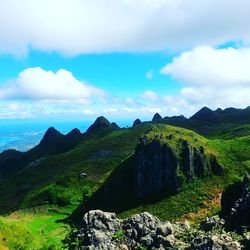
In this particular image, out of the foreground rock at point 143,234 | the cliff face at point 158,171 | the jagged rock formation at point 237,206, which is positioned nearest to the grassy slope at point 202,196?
the cliff face at point 158,171

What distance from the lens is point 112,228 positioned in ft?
347

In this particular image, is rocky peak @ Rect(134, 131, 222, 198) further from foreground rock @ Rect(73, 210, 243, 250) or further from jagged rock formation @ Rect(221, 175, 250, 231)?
foreground rock @ Rect(73, 210, 243, 250)

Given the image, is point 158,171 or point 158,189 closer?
point 158,189

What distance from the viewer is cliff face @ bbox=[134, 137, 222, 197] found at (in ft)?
492

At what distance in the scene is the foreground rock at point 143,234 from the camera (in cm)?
9071

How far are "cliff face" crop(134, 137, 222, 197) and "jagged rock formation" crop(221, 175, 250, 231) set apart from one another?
33.5m

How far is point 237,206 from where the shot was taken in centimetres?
10219

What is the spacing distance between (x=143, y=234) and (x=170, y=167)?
50.7 m

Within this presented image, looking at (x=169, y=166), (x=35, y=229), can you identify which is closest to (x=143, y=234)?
(x=35, y=229)

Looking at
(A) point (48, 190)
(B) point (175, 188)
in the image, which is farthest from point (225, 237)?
(A) point (48, 190)

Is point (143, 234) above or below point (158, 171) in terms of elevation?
below

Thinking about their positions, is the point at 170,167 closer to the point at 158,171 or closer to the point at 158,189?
the point at 158,171

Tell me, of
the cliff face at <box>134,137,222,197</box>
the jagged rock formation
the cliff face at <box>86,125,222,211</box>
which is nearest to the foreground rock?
the jagged rock formation

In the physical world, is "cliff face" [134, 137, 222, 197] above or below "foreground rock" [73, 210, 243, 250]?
above
